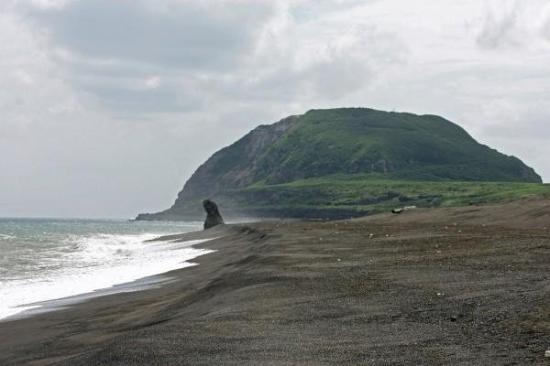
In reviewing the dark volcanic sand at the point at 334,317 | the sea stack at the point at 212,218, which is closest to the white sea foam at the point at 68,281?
the dark volcanic sand at the point at 334,317

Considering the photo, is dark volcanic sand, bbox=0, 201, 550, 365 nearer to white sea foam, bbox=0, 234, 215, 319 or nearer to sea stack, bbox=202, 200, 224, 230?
white sea foam, bbox=0, 234, 215, 319

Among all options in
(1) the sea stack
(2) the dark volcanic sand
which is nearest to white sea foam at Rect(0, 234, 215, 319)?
(2) the dark volcanic sand

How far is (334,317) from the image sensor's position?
55.1 feet

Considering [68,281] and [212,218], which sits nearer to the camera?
[68,281]

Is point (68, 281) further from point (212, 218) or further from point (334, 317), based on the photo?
point (212, 218)

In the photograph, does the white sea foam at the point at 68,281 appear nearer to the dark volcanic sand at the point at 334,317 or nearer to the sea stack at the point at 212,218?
the dark volcanic sand at the point at 334,317

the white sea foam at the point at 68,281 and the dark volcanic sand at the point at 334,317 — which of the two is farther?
the white sea foam at the point at 68,281

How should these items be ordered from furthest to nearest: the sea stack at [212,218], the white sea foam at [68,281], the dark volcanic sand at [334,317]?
the sea stack at [212,218] → the white sea foam at [68,281] → the dark volcanic sand at [334,317]

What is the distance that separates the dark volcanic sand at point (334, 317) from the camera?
13242 millimetres

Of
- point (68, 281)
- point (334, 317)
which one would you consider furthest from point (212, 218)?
point (334, 317)

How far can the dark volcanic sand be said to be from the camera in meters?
13.2

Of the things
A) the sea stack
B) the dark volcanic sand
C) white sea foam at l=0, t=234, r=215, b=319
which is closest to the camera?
the dark volcanic sand

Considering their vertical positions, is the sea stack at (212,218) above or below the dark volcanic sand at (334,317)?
above

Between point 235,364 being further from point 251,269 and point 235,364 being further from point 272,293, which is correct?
point 251,269
